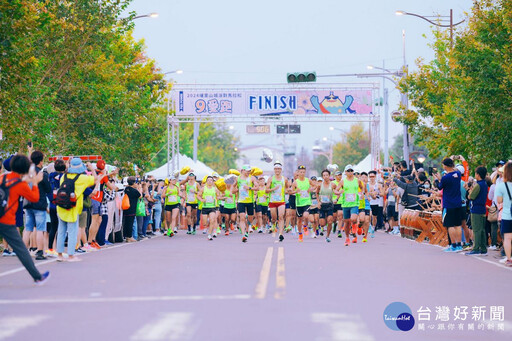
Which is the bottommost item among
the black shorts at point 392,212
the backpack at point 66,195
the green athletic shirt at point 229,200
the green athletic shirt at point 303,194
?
the black shorts at point 392,212

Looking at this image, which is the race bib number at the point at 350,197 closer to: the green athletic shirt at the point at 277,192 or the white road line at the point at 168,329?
the green athletic shirt at the point at 277,192

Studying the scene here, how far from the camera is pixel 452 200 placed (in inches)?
775

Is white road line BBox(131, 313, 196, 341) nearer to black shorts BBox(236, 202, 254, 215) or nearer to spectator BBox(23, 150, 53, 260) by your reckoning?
spectator BBox(23, 150, 53, 260)

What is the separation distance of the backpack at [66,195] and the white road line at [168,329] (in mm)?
7239

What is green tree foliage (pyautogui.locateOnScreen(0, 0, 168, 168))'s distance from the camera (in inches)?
797

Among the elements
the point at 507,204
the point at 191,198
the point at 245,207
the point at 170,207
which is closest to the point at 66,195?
the point at 507,204

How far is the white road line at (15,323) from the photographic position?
8468 millimetres

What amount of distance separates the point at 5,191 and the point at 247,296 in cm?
379

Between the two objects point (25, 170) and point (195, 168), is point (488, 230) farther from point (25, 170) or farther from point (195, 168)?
point (195, 168)

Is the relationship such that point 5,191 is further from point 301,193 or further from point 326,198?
point 326,198

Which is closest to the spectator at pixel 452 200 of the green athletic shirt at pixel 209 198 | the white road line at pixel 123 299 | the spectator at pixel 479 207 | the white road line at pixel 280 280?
the spectator at pixel 479 207

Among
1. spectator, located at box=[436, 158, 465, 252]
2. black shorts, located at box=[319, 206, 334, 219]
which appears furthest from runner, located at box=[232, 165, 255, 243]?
spectator, located at box=[436, 158, 465, 252]

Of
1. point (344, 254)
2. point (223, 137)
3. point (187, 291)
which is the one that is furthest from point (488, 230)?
point (223, 137)

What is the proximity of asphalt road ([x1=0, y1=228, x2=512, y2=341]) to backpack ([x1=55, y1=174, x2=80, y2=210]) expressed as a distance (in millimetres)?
1126
